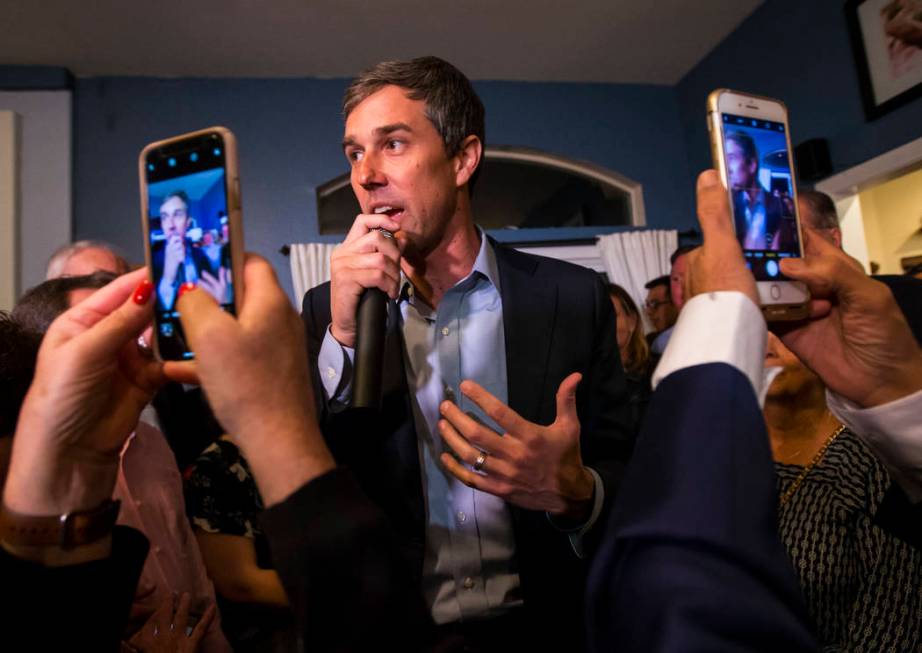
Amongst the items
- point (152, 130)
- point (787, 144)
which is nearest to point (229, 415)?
point (787, 144)

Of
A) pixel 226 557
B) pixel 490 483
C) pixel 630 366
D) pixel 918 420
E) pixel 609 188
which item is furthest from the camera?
pixel 609 188

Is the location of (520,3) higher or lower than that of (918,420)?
higher

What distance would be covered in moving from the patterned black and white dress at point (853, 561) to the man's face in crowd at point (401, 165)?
0.97m

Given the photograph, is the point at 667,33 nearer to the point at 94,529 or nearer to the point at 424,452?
the point at 424,452

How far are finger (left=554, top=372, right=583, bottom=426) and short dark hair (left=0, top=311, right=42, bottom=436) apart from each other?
2.65 feet

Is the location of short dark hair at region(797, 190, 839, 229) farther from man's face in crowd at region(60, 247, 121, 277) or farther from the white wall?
the white wall

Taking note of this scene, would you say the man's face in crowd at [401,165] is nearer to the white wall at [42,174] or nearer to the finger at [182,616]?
the finger at [182,616]

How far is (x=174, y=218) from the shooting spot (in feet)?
2.50

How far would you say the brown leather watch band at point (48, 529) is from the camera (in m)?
0.67

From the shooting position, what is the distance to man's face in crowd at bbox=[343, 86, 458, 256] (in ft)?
4.39

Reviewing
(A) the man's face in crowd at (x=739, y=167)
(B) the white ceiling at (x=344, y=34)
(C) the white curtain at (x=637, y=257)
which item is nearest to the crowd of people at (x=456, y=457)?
(A) the man's face in crowd at (x=739, y=167)

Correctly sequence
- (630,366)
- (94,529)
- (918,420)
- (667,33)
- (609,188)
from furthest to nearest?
(609,188) < (667,33) < (630,366) < (918,420) < (94,529)

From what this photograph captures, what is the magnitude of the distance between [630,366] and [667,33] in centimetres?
233

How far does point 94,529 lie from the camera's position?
0.70 m
